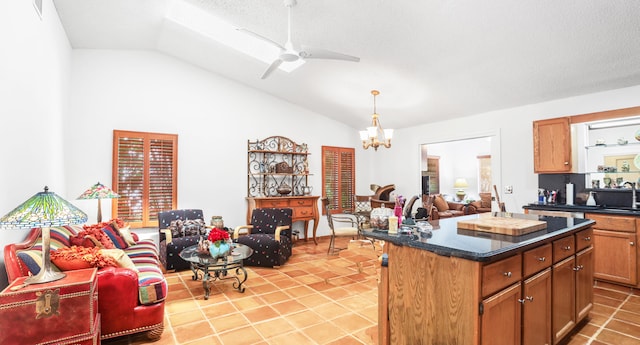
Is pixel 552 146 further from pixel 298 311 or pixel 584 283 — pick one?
pixel 298 311

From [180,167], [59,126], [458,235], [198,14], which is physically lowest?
[458,235]

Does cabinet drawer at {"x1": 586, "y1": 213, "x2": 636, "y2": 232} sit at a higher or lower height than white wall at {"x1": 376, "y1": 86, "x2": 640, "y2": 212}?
lower

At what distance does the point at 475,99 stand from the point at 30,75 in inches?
217

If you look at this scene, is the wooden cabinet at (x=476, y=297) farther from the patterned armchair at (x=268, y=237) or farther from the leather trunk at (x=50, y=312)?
the patterned armchair at (x=268, y=237)

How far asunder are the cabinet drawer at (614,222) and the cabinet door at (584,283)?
1311 millimetres

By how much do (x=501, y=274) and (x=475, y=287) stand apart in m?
0.26

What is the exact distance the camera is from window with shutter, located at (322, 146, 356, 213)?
7.11 metres

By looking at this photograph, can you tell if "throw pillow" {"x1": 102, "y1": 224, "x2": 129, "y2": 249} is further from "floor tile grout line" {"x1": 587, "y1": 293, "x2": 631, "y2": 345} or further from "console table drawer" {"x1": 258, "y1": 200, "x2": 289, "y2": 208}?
"floor tile grout line" {"x1": 587, "y1": 293, "x2": 631, "y2": 345}

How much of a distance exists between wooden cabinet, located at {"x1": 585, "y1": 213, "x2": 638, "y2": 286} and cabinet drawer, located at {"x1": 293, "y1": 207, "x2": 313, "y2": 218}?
4322mm

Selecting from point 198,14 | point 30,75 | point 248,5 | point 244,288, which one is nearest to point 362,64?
point 248,5

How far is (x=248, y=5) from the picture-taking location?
138 inches

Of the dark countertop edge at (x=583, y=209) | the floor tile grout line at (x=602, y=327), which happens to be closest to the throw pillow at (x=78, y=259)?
the floor tile grout line at (x=602, y=327)

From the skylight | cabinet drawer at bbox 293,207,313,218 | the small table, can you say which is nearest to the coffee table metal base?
the small table

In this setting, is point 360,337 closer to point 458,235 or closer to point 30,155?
point 458,235
